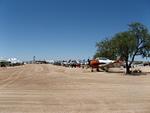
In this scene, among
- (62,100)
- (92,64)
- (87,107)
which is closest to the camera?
(87,107)

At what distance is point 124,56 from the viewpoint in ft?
208

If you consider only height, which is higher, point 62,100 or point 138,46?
point 138,46

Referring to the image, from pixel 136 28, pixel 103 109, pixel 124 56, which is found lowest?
pixel 103 109

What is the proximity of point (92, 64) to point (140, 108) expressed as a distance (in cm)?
6104

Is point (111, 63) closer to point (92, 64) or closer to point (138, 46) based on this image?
point (92, 64)

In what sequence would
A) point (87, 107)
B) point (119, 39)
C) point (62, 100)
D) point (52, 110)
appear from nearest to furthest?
point (52, 110) → point (87, 107) → point (62, 100) → point (119, 39)

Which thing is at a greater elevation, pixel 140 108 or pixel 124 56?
pixel 124 56

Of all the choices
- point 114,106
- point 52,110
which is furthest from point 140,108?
point 52,110

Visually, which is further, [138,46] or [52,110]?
[138,46]

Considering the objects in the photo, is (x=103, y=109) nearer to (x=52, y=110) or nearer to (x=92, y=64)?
(x=52, y=110)

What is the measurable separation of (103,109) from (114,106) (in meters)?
0.98

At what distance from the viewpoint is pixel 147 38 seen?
62562 millimetres

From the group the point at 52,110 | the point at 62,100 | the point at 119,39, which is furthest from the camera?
the point at 119,39

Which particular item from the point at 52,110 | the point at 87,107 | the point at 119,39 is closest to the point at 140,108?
the point at 87,107
